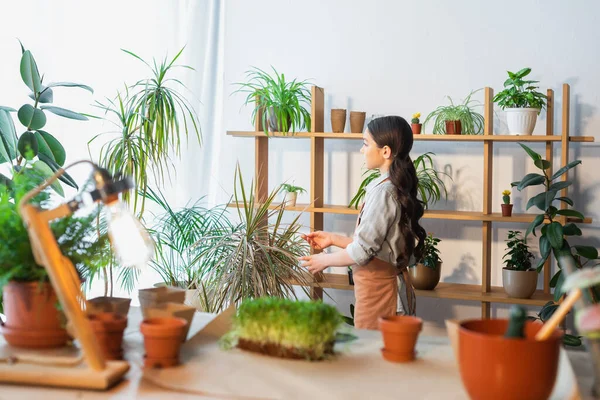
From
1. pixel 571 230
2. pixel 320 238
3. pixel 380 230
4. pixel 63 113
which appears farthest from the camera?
pixel 571 230

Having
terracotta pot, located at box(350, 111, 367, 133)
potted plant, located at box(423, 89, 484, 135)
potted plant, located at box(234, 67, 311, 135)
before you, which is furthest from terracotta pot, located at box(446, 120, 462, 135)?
potted plant, located at box(234, 67, 311, 135)

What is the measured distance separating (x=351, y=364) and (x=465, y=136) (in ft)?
8.68

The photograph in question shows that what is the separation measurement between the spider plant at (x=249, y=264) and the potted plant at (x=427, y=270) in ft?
2.37

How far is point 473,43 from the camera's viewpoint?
14.1 feet

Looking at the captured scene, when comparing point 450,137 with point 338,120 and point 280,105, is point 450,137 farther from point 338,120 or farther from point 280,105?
point 280,105

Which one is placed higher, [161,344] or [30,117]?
[30,117]

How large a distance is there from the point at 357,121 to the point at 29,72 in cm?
185

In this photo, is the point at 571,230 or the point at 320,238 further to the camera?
the point at 571,230

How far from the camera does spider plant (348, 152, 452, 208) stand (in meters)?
4.12

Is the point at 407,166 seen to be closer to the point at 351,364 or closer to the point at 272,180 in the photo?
the point at 351,364

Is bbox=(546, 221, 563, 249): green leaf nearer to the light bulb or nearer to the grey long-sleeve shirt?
the grey long-sleeve shirt

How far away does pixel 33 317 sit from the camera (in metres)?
1.66

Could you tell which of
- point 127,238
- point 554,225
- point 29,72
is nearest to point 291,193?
point 554,225

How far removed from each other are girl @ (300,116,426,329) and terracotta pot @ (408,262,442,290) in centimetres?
97
